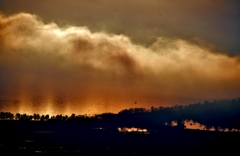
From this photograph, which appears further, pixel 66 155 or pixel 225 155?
pixel 225 155

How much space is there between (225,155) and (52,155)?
72004 mm

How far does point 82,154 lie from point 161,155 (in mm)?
30563

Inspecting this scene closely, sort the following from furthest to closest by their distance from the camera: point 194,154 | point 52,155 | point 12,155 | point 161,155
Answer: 1. point 194,154
2. point 161,155
3. point 52,155
4. point 12,155

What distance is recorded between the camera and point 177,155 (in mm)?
160875

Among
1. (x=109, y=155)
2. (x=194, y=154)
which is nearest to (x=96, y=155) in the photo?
(x=109, y=155)

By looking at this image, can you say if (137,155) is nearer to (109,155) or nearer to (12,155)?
(109,155)

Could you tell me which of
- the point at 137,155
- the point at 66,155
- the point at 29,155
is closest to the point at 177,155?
the point at 137,155

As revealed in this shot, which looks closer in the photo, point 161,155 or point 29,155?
point 29,155

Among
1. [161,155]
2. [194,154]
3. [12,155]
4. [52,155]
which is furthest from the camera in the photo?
[194,154]

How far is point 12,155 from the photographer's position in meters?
133

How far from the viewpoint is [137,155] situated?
150125 millimetres

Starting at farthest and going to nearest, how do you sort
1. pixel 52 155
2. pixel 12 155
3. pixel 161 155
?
pixel 161 155
pixel 52 155
pixel 12 155

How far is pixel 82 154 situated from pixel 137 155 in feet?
65.5

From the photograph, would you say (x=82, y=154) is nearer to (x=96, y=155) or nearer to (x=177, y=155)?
(x=96, y=155)
